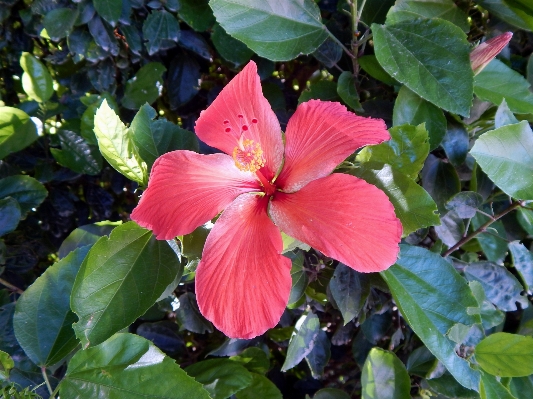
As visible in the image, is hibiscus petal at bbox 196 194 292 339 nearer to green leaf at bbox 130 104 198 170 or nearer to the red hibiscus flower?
the red hibiscus flower

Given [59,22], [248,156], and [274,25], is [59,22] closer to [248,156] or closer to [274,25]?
[274,25]

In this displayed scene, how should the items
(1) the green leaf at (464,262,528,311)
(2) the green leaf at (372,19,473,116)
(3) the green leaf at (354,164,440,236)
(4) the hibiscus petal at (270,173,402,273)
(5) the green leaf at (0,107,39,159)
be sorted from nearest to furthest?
(4) the hibiscus petal at (270,173,402,273) → (3) the green leaf at (354,164,440,236) → (2) the green leaf at (372,19,473,116) → (1) the green leaf at (464,262,528,311) → (5) the green leaf at (0,107,39,159)

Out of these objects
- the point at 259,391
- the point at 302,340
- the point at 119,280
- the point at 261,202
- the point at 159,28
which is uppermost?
the point at 159,28

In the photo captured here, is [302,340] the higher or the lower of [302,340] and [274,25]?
the lower

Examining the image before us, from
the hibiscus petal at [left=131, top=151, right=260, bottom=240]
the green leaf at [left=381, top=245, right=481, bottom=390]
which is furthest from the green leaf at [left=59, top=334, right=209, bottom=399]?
the green leaf at [left=381, top=245, right=481, bottom=390]

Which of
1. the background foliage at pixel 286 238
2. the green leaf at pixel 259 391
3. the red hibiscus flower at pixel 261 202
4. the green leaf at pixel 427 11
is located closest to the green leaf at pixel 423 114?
the background foliage at pixel 286 238

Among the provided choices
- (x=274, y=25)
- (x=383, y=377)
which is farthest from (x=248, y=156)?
(x=383, y=377)
